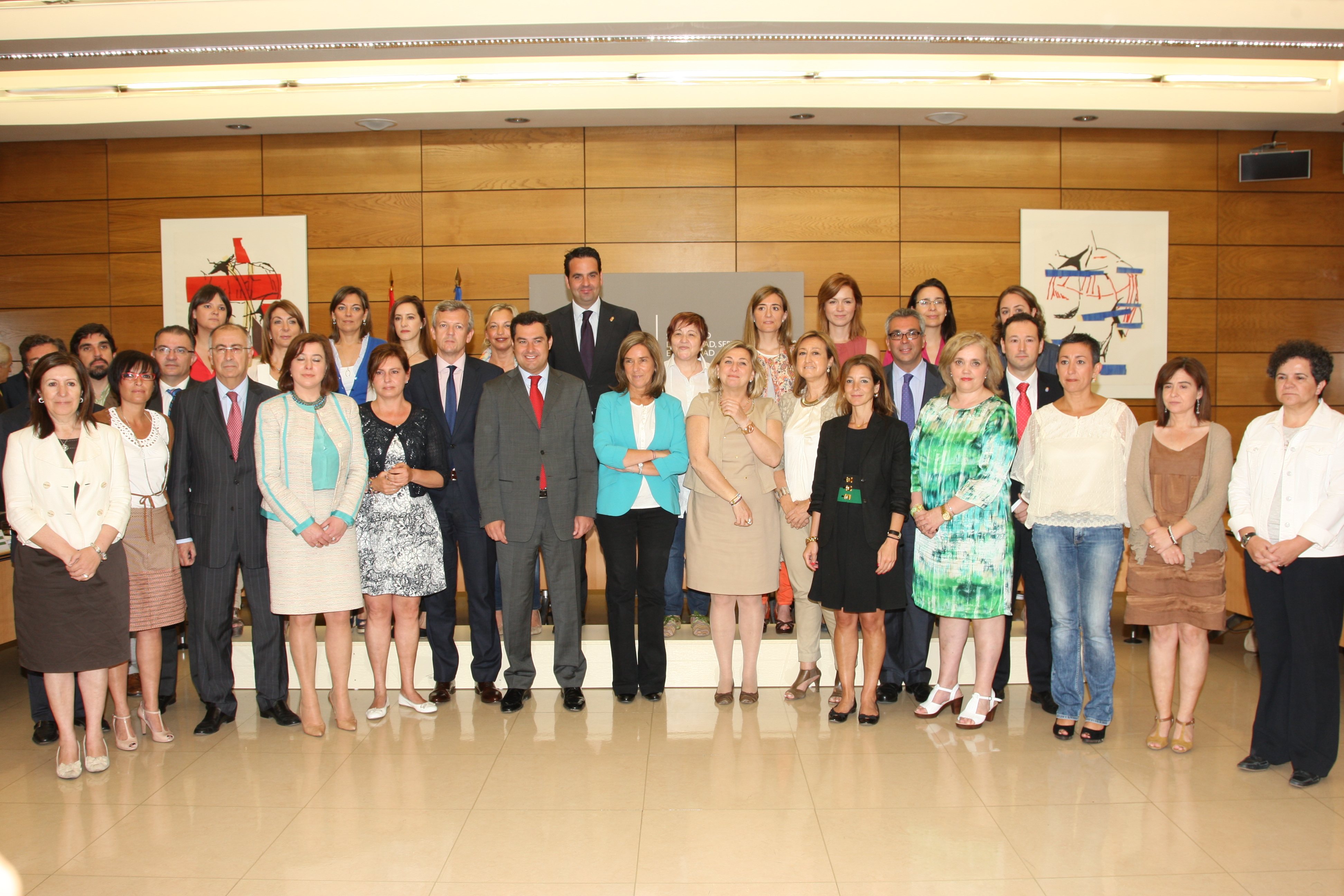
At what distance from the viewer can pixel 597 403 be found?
4.73 metres

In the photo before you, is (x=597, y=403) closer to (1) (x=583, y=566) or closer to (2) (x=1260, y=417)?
(1) (x=583, y=566)

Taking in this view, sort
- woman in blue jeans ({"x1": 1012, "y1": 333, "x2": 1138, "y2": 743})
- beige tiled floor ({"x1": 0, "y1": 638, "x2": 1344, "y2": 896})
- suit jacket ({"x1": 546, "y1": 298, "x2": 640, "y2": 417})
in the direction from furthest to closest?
suit jacket ({"x1": 546, "y1": 298, "x2": 640, "y2": 417}) → woman in blue jeans ({"x1": 1012, "y1": 333, "x2": 1138, "y2": 743}) → beige tiled floor ({"x1": 0, "y1": 638, "x2": 1344, "y2": 896})

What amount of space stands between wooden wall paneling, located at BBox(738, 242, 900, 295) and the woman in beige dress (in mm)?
3499

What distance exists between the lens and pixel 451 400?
4.60m

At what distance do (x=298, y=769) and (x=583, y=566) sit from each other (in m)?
1.59

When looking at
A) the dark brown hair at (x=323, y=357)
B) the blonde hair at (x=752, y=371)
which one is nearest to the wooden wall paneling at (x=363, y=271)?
the dark brown hair at (x=323, y=357)

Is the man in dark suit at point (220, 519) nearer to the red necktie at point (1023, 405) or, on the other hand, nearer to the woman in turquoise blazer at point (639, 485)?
the woman in turquoise blazer at point (639, 485)

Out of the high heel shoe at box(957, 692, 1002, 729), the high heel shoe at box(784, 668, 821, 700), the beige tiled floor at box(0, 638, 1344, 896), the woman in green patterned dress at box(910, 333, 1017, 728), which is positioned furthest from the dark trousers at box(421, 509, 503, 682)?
the high heel shoe at box(957, 692, 1002, 729)

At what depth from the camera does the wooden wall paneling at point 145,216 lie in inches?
309

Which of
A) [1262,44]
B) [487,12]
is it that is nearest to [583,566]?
[487,12]

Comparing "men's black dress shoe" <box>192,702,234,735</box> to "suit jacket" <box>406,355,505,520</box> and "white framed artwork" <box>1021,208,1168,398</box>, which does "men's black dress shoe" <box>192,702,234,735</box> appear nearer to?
"suit jacket" <box>406,355,505,520</box>

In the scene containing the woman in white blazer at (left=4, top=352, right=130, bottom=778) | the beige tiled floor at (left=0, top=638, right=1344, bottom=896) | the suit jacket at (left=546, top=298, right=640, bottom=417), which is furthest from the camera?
the suit jacket at (left=546, top=298, right=640, bottom=417)

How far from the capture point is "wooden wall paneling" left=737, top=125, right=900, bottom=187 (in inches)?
301

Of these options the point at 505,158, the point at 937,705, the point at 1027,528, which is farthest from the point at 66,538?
the point at 505,158
